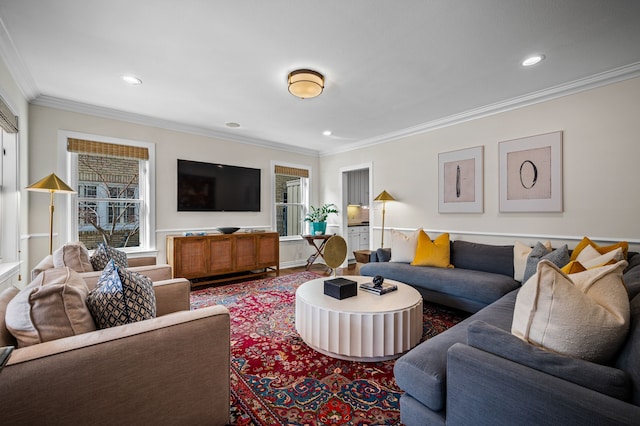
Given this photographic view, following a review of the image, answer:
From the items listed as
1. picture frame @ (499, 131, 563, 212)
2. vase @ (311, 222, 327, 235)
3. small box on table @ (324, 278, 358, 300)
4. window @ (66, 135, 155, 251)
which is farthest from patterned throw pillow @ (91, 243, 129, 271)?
picture frame @ (499, 131, 563, 212)

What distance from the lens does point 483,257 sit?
328cm

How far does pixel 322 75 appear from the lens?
2.71m

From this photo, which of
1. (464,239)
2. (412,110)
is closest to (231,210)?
(412,110)

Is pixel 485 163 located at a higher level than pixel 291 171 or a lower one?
lower

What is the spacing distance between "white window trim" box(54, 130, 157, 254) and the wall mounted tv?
0.39 metres

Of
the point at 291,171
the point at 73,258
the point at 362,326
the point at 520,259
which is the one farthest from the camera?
the point at 291,171

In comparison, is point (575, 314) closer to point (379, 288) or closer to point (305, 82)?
point (379, 288)

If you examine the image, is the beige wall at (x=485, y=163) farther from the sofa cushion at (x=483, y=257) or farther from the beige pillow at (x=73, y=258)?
the beige pillow at (x=73, y=258)

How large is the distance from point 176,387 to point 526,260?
3.13 meters

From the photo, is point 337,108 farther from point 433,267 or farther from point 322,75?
point 433,267

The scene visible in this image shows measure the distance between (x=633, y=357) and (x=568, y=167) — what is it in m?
2.80

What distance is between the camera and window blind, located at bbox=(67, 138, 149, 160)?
11.5 feet

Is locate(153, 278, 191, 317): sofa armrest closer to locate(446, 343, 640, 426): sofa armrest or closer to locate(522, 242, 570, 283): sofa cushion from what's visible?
locate(446, 343, 640, 426): sofa armrest

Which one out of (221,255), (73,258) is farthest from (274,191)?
(73,258)
